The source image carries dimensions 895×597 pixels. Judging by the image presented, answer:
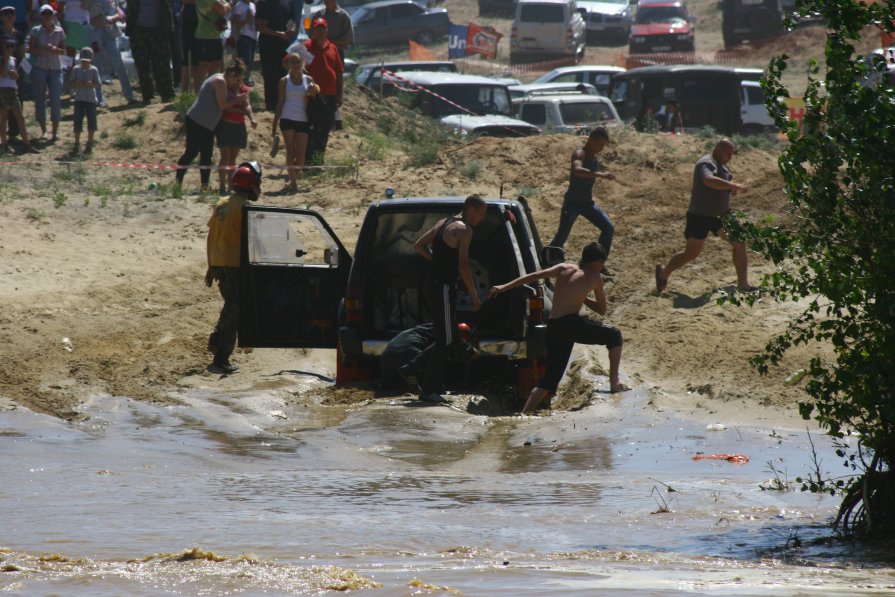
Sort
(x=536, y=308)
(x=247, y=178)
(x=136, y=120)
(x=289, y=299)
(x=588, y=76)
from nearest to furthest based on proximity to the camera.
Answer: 1. (x=536, y=308)
2. (x=289, y=299)
3. (x=247, y=178)
4. (x=136, y=120)
5. (x=588, y=76)

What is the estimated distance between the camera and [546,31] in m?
40.2

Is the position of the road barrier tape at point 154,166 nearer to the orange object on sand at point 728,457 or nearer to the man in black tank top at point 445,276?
the man in black tank top at point 445,276

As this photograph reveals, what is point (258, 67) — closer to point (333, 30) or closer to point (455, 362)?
point (333, 30)

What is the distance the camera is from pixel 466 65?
3953cm

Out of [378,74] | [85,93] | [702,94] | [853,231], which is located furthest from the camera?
[378,74]

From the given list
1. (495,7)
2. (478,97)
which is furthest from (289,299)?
(495,7)

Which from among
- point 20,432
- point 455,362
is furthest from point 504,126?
point 20,432

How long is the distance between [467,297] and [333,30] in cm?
966

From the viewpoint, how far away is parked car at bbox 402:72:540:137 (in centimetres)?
2384

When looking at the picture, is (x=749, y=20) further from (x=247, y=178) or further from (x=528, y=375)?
(x=528, y=375)

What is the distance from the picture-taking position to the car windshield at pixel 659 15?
3994 centimetres

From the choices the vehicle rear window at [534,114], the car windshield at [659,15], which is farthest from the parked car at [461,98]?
the car windshield at [659,15]

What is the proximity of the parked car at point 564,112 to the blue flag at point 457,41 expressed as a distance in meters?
15.6

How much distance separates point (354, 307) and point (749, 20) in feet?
108
